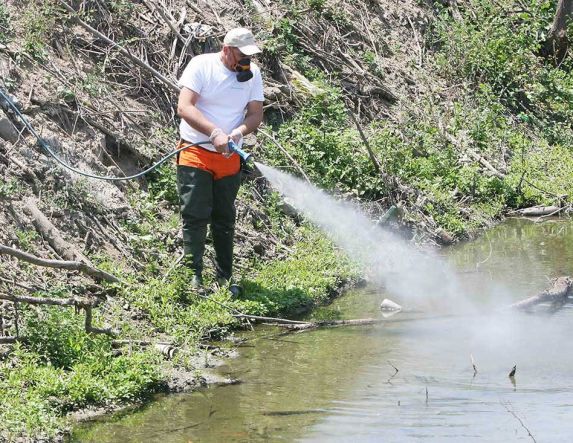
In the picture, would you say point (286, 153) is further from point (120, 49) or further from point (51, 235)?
point (51, 235)

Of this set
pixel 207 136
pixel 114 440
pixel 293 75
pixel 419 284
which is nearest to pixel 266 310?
pixel 207 136

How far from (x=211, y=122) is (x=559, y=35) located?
10322 mm

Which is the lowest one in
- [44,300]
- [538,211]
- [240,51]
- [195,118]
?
[538,211]

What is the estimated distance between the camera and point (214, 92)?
27.2ft

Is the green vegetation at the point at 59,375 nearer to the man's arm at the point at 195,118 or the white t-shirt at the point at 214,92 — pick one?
the man's arm at the point at 195,118

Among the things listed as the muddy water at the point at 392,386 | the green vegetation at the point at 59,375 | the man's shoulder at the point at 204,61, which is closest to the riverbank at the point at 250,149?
the green vegetation at the point at 59,375

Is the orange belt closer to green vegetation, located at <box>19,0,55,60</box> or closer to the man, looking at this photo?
the man

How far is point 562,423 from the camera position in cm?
611

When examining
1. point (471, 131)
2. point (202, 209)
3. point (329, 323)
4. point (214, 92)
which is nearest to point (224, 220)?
point (202, 209)

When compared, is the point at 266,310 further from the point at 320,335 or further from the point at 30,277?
the point at 30,277

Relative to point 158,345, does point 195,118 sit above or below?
above

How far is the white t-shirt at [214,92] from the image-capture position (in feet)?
27.0

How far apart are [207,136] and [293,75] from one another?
4.75 m

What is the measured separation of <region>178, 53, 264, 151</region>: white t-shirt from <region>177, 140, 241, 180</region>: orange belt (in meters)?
0.06
